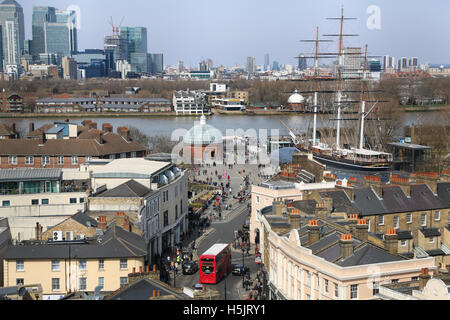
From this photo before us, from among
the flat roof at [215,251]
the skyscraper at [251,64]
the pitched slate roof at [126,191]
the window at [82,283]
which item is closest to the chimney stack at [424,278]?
the flat roof at [215,251]

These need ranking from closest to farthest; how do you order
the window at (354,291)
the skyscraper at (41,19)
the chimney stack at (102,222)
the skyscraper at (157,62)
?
the window at (354,291)
the chimney stack at (102,222)
the skyscraper at (41,19)
the skyscraper at (157,62)

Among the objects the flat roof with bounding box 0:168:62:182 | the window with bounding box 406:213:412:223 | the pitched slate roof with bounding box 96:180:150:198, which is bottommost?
the window with bounding box 406:213:412:223

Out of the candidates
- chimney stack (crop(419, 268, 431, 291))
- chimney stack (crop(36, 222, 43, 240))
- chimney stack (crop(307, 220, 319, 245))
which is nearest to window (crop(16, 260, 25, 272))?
chimney stack (crop(36, 222, 43, 240))


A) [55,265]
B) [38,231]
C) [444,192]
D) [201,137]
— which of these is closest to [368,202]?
[444,192]

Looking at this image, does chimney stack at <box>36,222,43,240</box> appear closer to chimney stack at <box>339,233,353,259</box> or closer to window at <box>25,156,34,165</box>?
chimney stack at <box>339,233,353,259</box>

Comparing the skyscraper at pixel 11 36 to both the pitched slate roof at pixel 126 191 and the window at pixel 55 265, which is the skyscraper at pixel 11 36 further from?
the window at pixel 55 265
